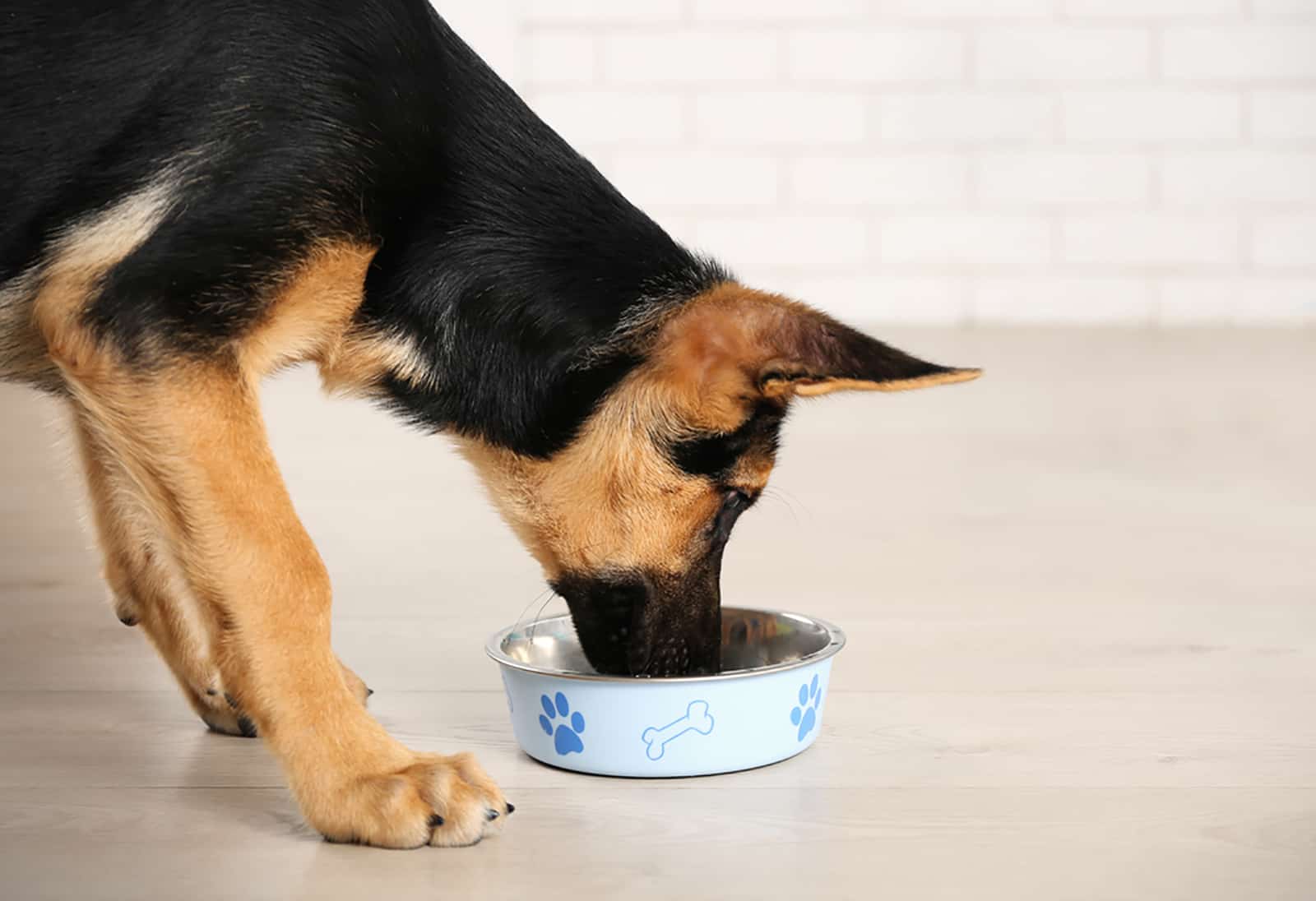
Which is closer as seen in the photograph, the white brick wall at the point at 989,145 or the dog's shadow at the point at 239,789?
the dog's shadow at the point at 239,789

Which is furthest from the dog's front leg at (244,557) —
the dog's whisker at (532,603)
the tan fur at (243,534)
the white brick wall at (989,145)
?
the white brick wall at (989,145)

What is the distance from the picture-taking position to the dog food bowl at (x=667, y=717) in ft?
6.10

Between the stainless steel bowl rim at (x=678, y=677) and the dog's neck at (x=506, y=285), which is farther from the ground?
the dog's neck at (x=506, y=285)

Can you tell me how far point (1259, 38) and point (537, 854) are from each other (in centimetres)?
610

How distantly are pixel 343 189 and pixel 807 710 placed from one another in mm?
808

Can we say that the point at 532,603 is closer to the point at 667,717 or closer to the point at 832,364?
the point at 667,717

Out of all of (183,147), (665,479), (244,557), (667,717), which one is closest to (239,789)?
A: (244,557)

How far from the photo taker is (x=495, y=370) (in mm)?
1964

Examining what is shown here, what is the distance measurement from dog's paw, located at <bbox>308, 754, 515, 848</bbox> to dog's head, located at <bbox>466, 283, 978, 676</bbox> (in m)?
0.36

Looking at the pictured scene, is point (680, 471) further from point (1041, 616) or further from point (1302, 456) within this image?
point (1302, 456)

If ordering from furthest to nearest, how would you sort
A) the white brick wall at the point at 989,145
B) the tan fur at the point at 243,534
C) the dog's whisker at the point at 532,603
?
the white brick wall at the point at 989,145 → the dog's whisker at the point at 532,603 → the tan fur at the point at 243,534

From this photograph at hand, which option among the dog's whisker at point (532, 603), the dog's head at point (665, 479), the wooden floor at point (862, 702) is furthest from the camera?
the dog's whisker at point (532, 603)

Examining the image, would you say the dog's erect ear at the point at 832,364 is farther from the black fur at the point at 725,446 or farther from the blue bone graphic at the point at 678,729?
the blue bone graphic at the point at 678,729

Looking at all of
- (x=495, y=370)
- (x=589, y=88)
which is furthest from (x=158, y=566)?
(x=589, y=88)
